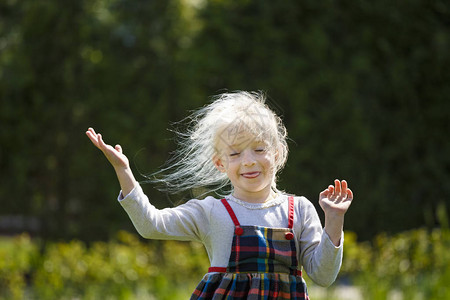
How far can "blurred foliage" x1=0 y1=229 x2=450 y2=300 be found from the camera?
14.3ft

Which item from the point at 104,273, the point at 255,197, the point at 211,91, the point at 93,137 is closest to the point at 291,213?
the point at 255,197

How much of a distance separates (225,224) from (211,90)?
5310mm

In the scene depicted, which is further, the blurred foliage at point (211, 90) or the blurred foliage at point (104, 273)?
the blurred foliage at point (211, 90)

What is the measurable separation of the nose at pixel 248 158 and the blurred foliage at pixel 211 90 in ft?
16.6

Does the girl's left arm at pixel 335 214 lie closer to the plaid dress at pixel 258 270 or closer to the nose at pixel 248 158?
the plaid dress at pixel 258 270

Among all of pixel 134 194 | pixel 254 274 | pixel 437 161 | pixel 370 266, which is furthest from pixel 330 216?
pixel 437 161

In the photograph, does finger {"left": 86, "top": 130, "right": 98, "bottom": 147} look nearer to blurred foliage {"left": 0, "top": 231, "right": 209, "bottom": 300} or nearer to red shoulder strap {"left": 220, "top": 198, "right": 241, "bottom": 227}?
red shoulder strap {"left": 220, "top": 198, "right": 241, "bottom": 227}

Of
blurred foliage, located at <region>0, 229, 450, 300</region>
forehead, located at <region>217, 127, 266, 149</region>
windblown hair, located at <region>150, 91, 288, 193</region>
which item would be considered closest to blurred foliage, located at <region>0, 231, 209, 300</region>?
blurred foliage, located at <region>0, 229, 450, 300</region>

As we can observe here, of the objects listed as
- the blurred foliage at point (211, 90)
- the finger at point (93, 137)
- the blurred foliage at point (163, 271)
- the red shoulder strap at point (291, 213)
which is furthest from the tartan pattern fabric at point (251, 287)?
the blurred foliage at point (211, 90)

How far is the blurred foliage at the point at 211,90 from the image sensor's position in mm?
7195

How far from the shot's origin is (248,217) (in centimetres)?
207

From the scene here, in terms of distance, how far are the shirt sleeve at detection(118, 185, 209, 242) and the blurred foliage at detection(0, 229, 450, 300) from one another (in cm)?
216

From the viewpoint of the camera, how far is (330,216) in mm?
1957

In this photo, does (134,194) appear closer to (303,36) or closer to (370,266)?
(370,266)
